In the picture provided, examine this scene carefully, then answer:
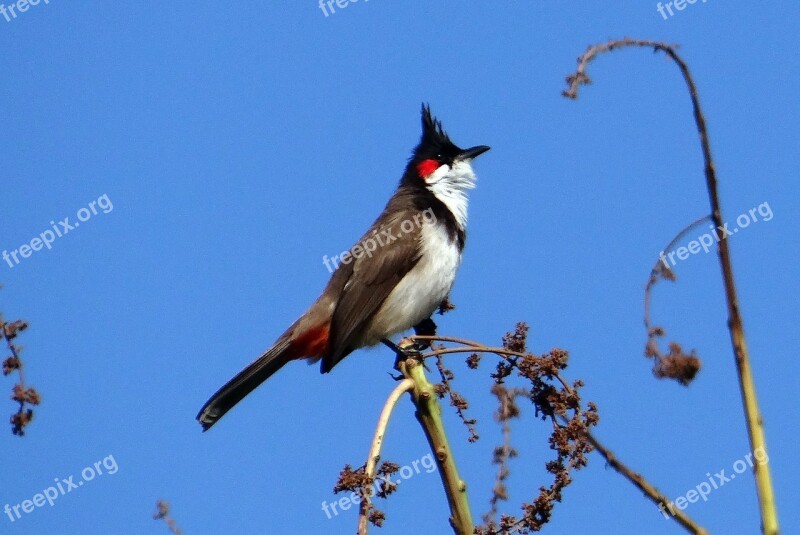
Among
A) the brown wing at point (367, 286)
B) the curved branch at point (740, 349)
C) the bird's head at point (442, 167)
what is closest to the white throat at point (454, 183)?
the bird's head at point (442, 167)

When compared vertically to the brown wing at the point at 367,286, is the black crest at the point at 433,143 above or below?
above

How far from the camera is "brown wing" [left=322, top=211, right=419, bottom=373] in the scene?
463 cm

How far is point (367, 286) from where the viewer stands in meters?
4.84

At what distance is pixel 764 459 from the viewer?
1177 mm

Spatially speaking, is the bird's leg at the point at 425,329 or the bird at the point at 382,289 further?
the bird at the point at 382,289

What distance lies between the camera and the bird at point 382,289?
4625mm

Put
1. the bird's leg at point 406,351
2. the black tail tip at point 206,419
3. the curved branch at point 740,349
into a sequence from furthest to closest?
the black tail tip at point 206,419
the bird's leg at point 406,351
the curved branch at point 740,349

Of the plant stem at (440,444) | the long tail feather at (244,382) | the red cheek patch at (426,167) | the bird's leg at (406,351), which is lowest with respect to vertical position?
the plant stem at (440,444)

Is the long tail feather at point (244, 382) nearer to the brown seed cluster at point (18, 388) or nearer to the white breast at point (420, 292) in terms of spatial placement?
A: the white breast at point (420, 292)

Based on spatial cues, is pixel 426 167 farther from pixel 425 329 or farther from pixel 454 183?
pixel 425 329

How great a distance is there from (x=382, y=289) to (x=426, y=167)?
105 centimetres

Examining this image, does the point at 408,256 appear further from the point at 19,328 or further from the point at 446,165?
the point at 19,328

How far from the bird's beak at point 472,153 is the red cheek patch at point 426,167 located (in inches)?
6.3

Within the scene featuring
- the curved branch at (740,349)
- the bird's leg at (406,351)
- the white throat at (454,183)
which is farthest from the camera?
the white throat at (454,183)
